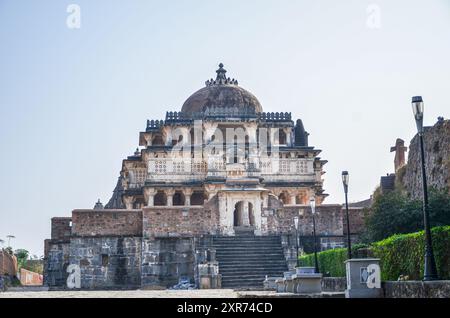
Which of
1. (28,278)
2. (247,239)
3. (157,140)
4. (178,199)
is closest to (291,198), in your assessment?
(178,199)

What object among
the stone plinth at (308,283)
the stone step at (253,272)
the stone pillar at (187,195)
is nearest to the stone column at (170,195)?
the stone pillar at (187,195)

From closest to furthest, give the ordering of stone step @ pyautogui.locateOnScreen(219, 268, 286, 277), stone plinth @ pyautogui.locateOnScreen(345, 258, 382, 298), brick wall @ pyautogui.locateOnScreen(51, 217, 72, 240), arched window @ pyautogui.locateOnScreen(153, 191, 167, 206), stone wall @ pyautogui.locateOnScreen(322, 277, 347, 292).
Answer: stone plinth @ pyautogui.locateOnScreen(345, 258, 382, 298) < stone wall @ pyautogui.locateOnScreen(322, 277, 347, 292) < stone step @ pyautogui.locateOnScreen(219, 268, 286, 277) < brick wall @ pyautogui.locateOnScreen(51, 217, 72, 240) < arched window @ pyautogui.locateOnScreen(153, 191, 167, 206)

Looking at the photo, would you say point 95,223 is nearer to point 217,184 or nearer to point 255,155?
point 217,184

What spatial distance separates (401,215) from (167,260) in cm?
1195

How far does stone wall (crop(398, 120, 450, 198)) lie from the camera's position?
30.8 metres

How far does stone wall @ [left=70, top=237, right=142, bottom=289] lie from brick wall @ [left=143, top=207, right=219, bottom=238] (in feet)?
3.17

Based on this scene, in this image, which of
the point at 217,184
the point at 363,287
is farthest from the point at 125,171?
the point at 363,287

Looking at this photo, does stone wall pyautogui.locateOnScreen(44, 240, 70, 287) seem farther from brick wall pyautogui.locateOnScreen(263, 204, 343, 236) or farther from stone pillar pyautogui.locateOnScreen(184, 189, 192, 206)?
stone pillar pyautogui.locateOnScreen(184, 189, 192, 206)

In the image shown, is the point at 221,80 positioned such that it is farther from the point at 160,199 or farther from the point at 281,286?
the point at 281,286

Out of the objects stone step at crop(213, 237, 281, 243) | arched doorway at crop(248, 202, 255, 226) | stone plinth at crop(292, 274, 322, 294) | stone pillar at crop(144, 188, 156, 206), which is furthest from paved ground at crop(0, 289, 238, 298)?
stone pillar at crop(144, 188, 156, 206)

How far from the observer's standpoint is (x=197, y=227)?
1389 inches

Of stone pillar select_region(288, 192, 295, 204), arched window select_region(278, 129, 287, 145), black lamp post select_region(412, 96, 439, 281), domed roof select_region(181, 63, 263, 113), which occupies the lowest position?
black lamp post select_region(412, 96, 439, 281)

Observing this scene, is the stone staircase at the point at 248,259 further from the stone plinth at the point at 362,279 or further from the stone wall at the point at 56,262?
the stone plinth at the point at 362,279
